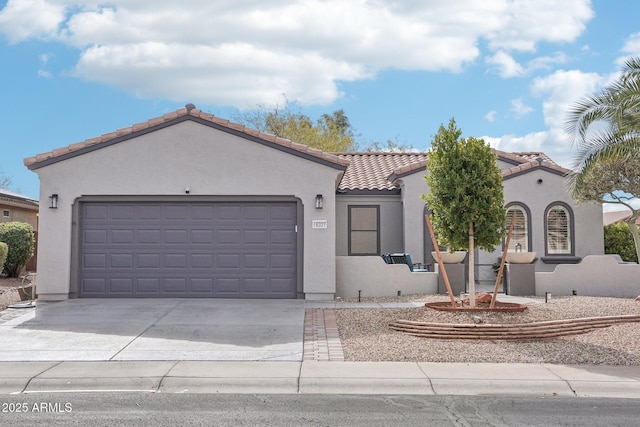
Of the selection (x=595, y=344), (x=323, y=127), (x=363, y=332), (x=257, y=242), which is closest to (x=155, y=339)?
(x=363, y=332)

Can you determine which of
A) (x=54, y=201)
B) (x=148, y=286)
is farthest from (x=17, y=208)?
(x=148, y=286)

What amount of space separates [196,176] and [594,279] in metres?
10.0

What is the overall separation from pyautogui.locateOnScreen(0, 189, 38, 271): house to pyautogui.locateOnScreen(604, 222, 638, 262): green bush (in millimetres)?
20545

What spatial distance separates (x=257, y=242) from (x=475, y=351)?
676cm

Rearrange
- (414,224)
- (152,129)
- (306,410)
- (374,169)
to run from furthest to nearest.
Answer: (374,169) < (414,224) < (152,129) < (306,410)

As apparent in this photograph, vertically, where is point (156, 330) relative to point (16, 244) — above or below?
below

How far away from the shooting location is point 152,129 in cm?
1487

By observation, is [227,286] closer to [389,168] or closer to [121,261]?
[121,261]

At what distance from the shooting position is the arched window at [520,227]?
Answer: 18484 millimetres

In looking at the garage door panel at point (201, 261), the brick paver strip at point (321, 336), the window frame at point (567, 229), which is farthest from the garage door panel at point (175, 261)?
the window frame at point (567, 229)

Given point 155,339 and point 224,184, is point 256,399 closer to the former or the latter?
point 155,339

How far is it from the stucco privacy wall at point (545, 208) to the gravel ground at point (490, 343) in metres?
5.72

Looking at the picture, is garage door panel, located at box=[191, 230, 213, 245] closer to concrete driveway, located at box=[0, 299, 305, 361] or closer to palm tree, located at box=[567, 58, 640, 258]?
concrete driveway, located at box=[0, 299, 305, 361]

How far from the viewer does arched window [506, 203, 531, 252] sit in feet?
60.6
